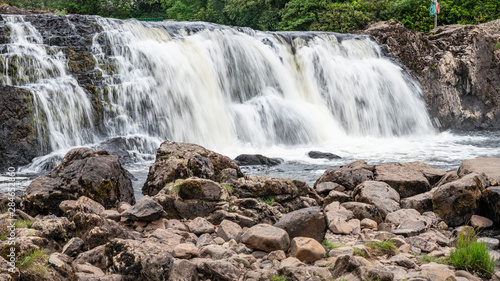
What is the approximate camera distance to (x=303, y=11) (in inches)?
1070

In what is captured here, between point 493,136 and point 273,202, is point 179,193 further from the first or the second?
point 493,136

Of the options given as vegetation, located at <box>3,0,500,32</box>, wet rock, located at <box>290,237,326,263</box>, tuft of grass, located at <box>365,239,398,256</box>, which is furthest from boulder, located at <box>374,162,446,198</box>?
vegetation, located at <box>3,0,500,32</box>

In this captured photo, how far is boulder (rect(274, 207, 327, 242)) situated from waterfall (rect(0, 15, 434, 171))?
6806mm

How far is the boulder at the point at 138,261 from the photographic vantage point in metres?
3.38

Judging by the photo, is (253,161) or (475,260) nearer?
(475,260)

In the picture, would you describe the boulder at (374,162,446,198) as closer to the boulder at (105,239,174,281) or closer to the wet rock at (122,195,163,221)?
the wet rock at (122,195,163,221)

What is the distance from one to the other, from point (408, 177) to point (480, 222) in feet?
5.78

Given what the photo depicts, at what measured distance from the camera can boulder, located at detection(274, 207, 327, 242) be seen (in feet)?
14.7

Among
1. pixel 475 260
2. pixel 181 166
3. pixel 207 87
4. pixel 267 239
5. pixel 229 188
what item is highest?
pixel 207 87

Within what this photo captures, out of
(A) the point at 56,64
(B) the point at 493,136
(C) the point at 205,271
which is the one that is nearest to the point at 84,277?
(C) the point at 205,271

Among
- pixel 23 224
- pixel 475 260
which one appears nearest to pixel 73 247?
pixel 23 224

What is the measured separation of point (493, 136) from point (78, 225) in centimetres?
1635

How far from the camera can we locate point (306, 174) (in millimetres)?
9234

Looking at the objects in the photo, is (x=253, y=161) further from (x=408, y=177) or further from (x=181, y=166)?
(x=408, y=177)
